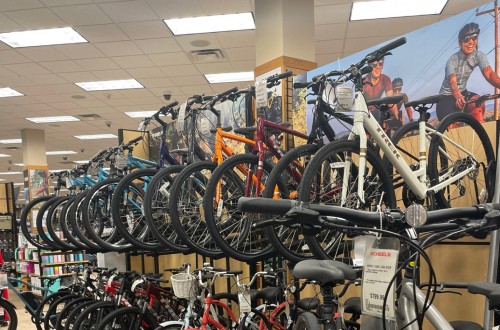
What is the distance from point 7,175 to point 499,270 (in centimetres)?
2147

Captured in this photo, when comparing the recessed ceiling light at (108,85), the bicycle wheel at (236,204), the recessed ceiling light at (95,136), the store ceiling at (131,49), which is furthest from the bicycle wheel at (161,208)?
the recessed ceiling light at (95,136)

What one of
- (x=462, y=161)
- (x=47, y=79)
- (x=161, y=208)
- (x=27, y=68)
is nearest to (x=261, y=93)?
(x=161, y=208)

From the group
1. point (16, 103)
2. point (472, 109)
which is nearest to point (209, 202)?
point (472, 109)

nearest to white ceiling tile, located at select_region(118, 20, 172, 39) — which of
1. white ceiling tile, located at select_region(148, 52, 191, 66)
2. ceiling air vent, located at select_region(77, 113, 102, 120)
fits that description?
white ceiling tile, located at select_region(148, 52, 191, 66)

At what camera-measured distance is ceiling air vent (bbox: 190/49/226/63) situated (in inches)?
254

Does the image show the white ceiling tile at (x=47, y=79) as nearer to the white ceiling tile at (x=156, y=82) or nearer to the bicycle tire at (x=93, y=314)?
the white ceiling tile at (x=156, y=82)

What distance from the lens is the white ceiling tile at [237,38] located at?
5.84 metres

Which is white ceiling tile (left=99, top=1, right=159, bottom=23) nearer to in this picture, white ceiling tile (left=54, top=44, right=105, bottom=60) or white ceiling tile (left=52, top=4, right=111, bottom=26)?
white ceiling tile (left=52, top=4, right=111, bottom=26)

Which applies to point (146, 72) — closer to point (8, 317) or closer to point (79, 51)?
point (79, 51)

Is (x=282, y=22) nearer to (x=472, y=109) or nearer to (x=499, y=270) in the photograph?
(x=472, y=109)

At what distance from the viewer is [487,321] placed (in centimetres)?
159

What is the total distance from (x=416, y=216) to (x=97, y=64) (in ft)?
22.1

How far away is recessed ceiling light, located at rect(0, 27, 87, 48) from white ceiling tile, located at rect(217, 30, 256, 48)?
6.21 ft

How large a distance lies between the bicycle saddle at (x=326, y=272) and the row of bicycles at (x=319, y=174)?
69cm
